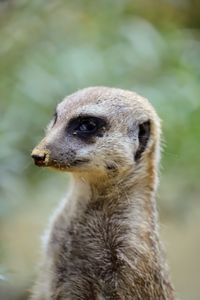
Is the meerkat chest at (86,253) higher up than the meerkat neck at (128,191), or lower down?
lower down

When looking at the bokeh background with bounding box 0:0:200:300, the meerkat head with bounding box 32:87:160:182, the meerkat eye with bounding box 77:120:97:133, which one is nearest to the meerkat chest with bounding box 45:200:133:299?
the meerkat head with bounding box 32:87:160:182

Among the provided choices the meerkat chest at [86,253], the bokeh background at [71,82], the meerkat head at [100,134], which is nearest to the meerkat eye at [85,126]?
the meerkat head at [100,134]

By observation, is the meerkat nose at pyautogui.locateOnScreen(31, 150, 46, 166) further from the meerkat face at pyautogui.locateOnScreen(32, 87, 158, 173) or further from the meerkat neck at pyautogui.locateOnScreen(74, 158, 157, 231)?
the meerkat neck at pyautogui.locateOnScreen(74, 158, 157, 231)

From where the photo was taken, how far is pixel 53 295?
14.7 ft

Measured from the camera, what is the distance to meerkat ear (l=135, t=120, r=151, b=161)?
4.59m

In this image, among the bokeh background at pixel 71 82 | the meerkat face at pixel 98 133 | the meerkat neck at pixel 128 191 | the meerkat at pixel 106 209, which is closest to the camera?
the meerkat face at pixel 98 133

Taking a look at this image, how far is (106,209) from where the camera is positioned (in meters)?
4.57

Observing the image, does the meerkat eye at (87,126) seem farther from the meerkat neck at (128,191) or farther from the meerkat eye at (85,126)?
the meerkat neck at (128,191)

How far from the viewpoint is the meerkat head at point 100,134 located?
4.31 meters

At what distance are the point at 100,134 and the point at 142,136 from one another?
208 millimetres

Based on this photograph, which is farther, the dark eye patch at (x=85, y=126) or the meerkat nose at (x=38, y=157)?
the dark eye patch at (x=85, y=126)

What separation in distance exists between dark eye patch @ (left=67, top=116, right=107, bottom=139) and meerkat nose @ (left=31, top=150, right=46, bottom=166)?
0.19 meters

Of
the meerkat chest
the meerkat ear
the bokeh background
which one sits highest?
the bokeh background

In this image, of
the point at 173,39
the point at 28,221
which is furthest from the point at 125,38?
the point at 28,221
